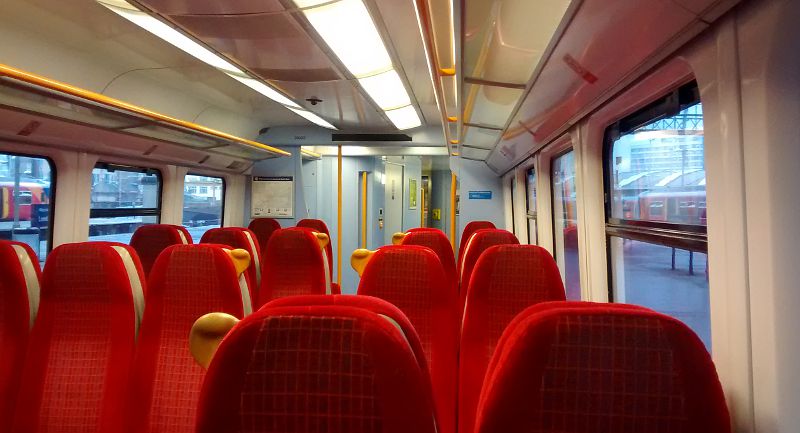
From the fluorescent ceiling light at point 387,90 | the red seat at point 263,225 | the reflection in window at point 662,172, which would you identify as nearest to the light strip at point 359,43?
the fluorescent ceiling light at point 387,90

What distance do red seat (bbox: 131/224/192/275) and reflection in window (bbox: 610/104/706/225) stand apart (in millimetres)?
3376

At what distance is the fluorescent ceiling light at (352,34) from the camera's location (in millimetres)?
2227

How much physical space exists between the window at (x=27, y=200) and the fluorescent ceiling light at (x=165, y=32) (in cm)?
183

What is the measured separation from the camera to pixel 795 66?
1.05 m

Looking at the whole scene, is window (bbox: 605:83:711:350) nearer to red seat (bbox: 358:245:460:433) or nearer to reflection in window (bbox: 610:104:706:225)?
reflection in window (bbox: 610:104:706:225)

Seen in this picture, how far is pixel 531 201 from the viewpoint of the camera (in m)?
5.78

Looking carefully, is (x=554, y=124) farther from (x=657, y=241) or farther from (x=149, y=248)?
(x=149, y=248)

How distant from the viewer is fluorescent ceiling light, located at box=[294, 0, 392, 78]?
223 centimetres

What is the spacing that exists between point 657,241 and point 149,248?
12.2 feet

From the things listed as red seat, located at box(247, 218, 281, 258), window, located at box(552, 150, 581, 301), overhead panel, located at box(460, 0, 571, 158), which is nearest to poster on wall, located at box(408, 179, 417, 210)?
red seat, located at box(247, 218, 281, 258)

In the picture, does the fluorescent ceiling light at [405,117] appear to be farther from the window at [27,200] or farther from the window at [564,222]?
the window at [27,200]

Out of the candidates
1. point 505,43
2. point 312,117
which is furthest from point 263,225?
point 505,43

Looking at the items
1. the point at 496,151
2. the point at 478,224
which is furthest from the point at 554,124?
the point at 478,224

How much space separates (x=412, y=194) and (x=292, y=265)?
284 inches
